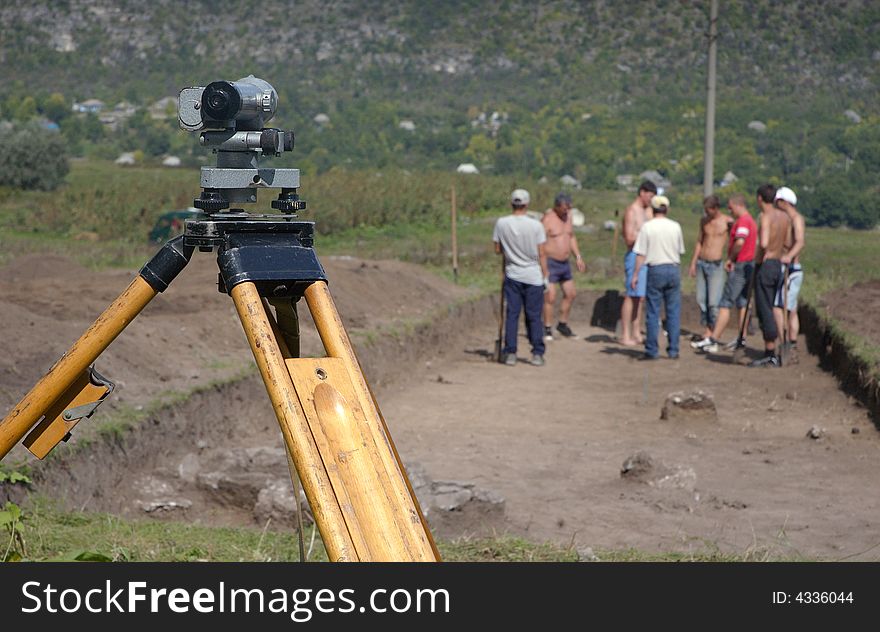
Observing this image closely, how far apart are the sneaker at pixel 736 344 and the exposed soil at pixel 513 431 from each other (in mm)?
205

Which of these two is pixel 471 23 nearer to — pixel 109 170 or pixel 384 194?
pixel 109 170

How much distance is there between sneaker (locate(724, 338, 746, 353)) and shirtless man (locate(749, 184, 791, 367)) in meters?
0.48

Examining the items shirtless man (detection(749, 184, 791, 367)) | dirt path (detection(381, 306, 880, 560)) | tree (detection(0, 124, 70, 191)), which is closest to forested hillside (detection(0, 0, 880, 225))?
tree (detection(0, 124, 70, 191))

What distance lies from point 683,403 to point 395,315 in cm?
426

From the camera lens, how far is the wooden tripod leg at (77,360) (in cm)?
273

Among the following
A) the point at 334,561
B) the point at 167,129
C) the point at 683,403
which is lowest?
the point at 167,129

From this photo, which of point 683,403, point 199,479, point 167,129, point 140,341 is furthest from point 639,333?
point 167,129

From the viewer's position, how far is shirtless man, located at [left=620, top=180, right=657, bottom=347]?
12.6m

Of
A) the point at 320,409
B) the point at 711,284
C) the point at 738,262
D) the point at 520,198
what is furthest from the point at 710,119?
the point at 320,409

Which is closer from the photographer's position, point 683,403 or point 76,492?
point 76,492

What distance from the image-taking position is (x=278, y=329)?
2898 mm

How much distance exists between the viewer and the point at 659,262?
38.8 ft

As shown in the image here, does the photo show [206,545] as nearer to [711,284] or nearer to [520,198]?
[520,198]

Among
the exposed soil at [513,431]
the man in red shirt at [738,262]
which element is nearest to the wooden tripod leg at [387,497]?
the exposed soil at [513,431]
